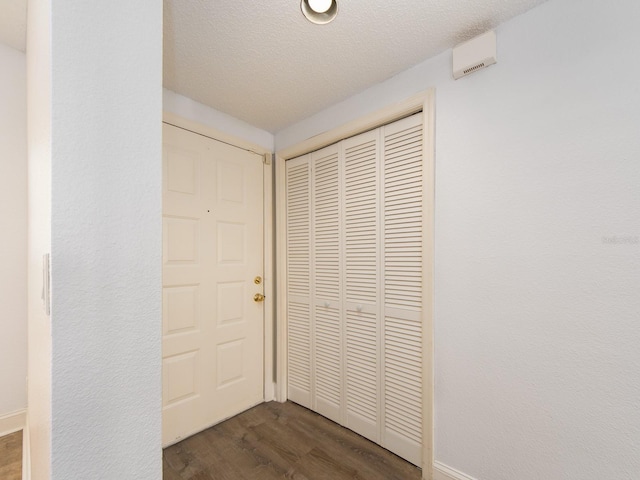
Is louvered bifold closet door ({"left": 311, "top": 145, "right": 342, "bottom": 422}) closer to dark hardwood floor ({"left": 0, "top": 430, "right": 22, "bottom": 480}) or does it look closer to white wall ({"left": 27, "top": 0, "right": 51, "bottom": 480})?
white wall ({"left": 27, "top": 0, "right": 51, "bottom": 480})

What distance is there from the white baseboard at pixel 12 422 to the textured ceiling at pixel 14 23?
2197 millimetres

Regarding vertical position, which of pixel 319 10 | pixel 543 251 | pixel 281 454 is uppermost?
pixel 319 10

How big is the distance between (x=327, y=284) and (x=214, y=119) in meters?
1.50

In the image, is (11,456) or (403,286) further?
(403,286)

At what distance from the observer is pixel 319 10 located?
4.17ft

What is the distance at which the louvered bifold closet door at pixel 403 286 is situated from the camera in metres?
1.71

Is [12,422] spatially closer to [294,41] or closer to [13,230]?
[13,230]

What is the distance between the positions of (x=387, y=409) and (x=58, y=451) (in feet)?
5.56

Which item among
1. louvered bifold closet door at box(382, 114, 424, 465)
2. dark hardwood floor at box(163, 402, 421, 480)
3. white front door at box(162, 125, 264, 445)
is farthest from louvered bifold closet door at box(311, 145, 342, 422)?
white front door at box(162, 125, 264, 445)

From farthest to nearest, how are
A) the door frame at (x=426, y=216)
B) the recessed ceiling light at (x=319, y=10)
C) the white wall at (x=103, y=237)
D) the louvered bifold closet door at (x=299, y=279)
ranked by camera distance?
the louvered bifold closet door at (x=299, y=279)
the door frame at (x=426, y=216)
the recessed ceiling light at (x=319, y=10)
the white wall at (x=103, y=237)

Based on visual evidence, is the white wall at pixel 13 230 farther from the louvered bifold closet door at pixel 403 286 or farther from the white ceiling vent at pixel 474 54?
the white ceiling vent at pixel 474 54

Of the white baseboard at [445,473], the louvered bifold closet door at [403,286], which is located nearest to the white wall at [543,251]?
the white baseboard at [445,473]

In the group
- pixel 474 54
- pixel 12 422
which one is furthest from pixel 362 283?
pixel 12 422

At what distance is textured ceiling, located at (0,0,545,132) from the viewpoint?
132 cm
